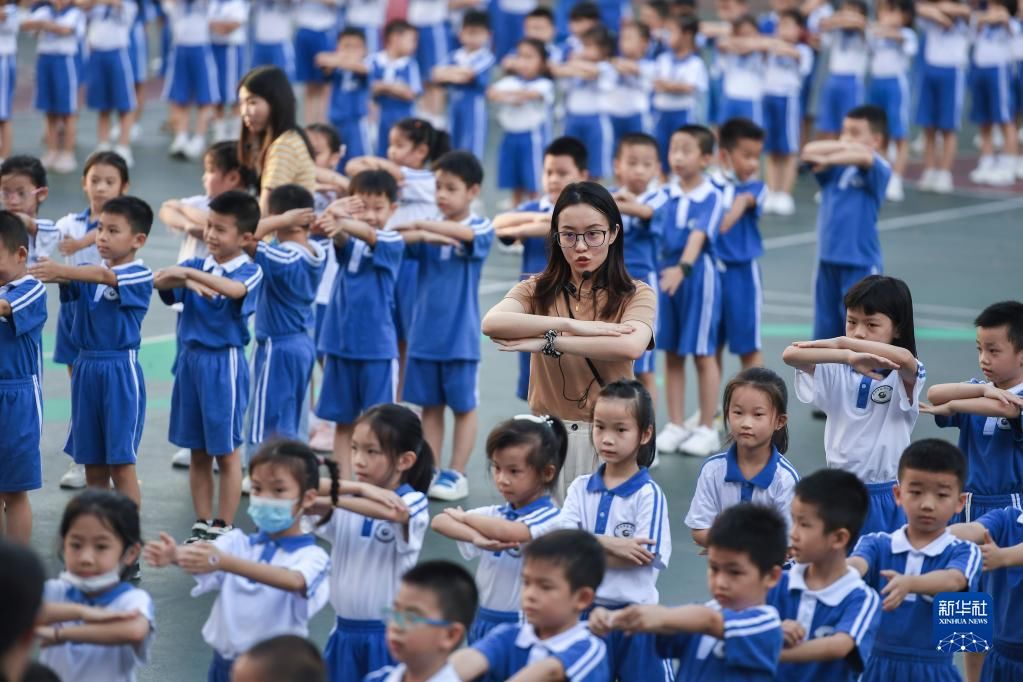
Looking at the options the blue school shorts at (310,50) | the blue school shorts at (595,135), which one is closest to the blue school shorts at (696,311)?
the blue school shorts at (595,135)

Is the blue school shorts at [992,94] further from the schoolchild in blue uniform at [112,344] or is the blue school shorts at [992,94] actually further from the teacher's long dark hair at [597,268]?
the teacher's long dark hair at [597,268]

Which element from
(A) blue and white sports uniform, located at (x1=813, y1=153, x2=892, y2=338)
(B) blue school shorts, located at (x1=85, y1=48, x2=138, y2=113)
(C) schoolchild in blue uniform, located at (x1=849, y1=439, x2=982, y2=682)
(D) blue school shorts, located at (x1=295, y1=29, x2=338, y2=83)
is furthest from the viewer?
(D) blue school shorts, located at (x1=295, y1=29, x2=338, y2=83)

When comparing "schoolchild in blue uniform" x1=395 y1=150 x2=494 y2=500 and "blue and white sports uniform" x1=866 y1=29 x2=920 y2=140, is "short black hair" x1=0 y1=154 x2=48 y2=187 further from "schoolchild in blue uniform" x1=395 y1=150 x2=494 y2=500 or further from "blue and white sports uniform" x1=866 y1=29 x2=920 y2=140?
"blue and white sports uniform" x1=866 y1=29 x2=920 y2=140

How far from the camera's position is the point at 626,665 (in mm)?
4574

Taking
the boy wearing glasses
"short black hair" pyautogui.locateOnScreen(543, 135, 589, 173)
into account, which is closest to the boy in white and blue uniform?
"short black hair" pyautogui.locateOnScreen(543, 135, 589, 173)

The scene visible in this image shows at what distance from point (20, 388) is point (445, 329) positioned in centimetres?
211

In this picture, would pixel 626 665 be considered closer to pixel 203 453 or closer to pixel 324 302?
pixel 203 453

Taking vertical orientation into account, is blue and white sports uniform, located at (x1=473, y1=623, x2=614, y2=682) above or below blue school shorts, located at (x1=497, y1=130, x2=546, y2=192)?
below

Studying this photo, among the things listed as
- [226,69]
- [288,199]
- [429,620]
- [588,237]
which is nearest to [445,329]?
[288,199]

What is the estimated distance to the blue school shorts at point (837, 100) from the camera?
15.1m

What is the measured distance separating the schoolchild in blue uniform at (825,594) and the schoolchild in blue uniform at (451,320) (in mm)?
Answer: 3268

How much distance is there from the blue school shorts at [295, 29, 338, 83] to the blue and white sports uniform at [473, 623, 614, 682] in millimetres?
12269

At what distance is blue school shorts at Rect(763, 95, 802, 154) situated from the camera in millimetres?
14742

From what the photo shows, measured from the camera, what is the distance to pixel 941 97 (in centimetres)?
1538
